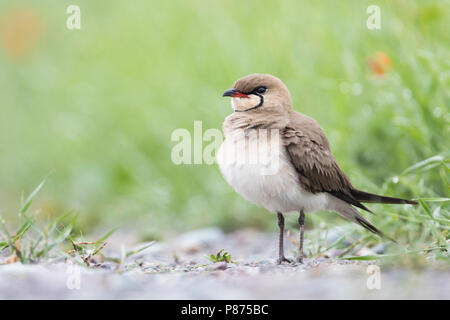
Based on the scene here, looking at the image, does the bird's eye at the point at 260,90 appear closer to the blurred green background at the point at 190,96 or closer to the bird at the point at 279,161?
the bird at the point at 279,161

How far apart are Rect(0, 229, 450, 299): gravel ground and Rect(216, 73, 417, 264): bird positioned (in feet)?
1.26

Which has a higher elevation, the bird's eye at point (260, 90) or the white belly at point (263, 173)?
the bird's eye at point (260, 90)

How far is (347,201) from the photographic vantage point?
361 centimetres

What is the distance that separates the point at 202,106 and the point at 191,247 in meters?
1.69

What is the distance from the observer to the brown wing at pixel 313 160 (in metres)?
3.44

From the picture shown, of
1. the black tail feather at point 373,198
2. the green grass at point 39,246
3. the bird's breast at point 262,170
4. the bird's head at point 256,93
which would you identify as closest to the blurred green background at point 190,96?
the black tail feather at point 373,198

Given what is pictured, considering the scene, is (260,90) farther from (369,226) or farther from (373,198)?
(369,226)

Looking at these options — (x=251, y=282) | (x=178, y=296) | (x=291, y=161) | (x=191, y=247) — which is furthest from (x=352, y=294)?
(x=191, y=247)

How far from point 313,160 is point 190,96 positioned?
9.63 ft

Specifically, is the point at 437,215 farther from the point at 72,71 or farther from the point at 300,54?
the point at 72,71

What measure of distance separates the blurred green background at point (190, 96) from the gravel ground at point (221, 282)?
2.92ft

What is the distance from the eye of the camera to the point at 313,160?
11.4 ft

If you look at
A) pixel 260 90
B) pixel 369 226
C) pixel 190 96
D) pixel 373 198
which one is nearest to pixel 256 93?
pixel 260 90

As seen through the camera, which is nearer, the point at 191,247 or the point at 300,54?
the point at 191,247
